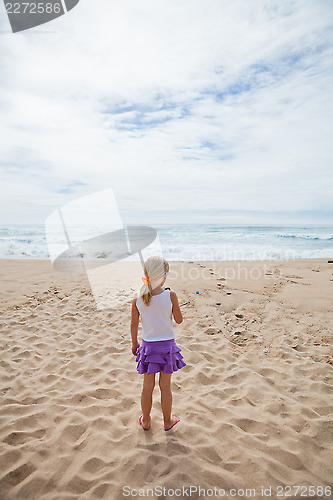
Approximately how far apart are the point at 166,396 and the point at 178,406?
2.01ft

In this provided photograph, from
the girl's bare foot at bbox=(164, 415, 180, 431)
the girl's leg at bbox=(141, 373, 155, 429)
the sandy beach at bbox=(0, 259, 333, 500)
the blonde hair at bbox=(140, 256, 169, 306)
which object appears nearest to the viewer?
the sandy beach at bbox=(0, 259, 333, 500)

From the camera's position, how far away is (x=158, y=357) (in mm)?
2582

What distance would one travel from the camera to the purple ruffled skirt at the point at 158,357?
2570mm

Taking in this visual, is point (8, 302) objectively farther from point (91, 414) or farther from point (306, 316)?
point (306, 316)

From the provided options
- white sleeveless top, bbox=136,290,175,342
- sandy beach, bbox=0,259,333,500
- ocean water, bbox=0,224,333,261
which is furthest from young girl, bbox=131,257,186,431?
ocean water, bbox=0,224,333,261

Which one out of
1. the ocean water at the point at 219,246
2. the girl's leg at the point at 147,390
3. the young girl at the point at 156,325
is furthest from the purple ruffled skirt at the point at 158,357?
the ocean water at the point at 219,246

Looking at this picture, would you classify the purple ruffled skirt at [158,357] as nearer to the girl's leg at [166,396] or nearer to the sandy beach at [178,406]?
the girl's leg at [166,396]

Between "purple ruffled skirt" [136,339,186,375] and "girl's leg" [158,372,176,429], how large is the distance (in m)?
0.10

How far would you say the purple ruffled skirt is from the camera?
2.57 meters

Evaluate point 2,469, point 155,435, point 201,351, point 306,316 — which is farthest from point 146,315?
point 306,316

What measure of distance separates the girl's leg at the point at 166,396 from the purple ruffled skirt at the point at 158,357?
0.10 metres

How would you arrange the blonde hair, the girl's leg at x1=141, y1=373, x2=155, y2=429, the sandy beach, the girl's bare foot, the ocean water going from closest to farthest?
1. the sandy beach
2. the blonde hair
3. the girl's leg at x1=141, y1=373, x2=155, y2=429
4. the girl's bare foot
5. the ocean water

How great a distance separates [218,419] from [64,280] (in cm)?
698

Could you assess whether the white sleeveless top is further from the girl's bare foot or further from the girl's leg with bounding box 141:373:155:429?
the girl's bare foot
